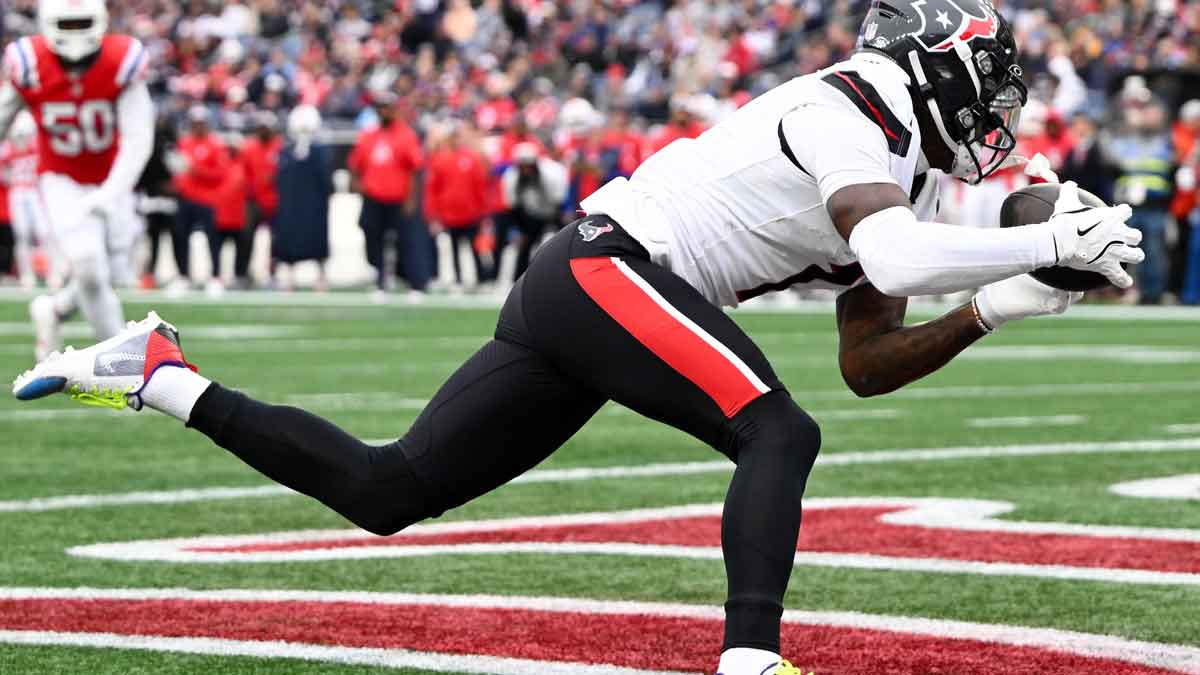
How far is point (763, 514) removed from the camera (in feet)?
11.1

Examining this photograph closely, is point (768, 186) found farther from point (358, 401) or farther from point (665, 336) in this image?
point (358, 401)

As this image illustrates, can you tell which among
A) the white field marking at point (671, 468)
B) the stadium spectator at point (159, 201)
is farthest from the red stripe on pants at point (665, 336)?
the stadium spectator at point (159, 201)

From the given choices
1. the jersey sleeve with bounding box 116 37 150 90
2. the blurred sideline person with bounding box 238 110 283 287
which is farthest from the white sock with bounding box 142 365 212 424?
the blurred sideline person with bounding box 238 110 283 287

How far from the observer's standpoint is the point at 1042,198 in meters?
4.03

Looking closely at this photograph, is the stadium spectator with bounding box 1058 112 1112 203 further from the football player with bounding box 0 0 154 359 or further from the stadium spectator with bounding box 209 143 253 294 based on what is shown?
the football player with bounding box 0 0 154 359

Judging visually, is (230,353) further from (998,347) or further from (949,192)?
(949,192)

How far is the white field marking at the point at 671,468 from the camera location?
6.23 metres

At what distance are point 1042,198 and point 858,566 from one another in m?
1.32

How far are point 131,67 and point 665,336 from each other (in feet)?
22.1

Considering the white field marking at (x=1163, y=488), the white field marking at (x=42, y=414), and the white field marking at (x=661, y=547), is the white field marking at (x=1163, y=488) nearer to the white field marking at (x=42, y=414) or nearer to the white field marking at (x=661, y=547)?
the white field marking at (x=661, y=547)

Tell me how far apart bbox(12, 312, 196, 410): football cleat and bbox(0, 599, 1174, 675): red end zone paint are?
1.56ft

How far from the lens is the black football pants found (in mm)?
3416

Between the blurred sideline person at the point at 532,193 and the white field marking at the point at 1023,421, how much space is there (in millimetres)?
12803

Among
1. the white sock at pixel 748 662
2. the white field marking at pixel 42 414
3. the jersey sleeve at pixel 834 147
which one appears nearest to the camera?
the white sock at pixel 748 662
